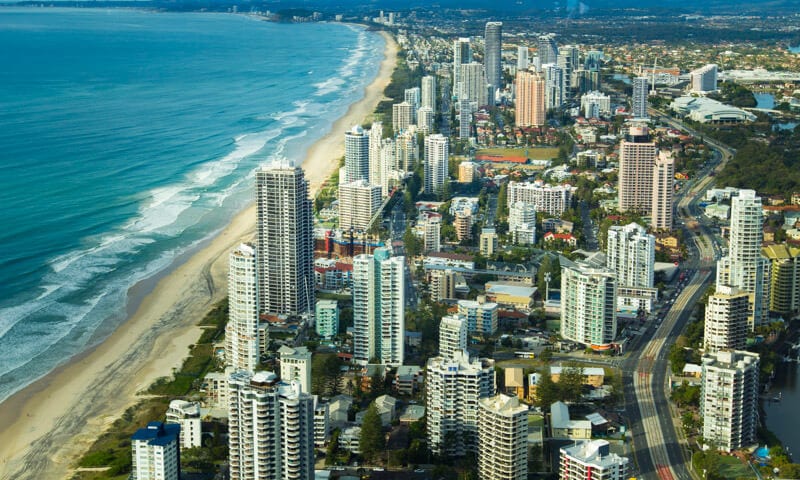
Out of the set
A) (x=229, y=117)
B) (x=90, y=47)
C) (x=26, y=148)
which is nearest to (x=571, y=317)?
(x=26, y=148)

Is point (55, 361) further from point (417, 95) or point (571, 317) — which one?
point (417, 95)

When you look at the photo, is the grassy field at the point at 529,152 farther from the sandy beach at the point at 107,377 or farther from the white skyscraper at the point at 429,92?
the sandy beach at the point at 107,377

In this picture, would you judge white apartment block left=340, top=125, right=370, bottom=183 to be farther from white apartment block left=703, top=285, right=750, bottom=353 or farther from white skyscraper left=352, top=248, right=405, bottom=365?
white apartment block left=703, top=285, right=750, bottom=353

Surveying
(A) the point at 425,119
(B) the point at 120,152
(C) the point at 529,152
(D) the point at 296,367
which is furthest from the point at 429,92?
(D) the point at 296,367

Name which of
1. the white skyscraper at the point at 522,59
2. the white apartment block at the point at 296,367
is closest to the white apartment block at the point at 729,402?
the white apartment block at the point at 296,367

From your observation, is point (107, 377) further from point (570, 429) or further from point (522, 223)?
point (522, 223)

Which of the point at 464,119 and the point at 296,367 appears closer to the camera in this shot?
the point at 296,367
